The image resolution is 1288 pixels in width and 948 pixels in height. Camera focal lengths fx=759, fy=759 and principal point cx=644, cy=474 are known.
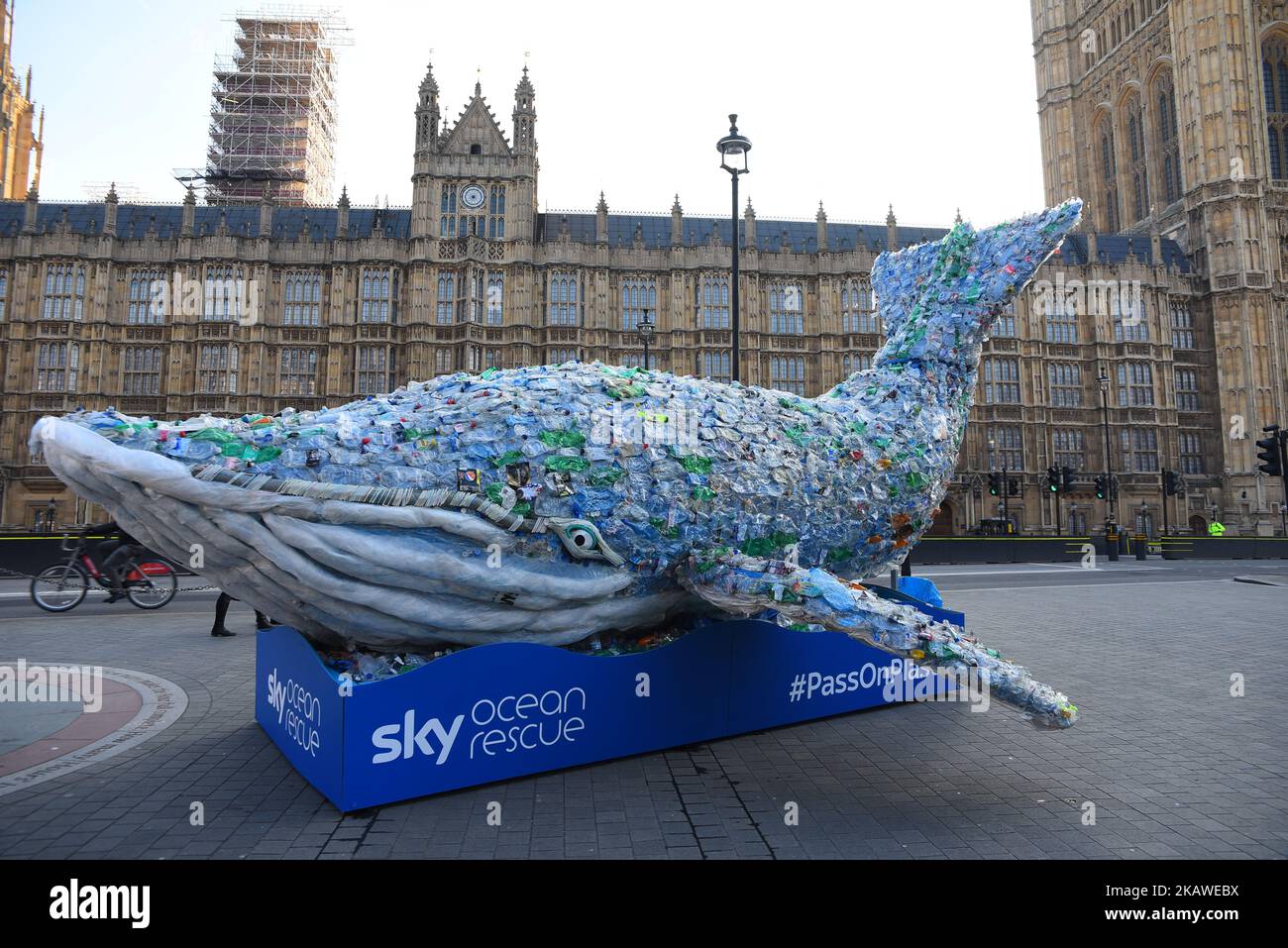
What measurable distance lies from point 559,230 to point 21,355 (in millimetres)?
26472

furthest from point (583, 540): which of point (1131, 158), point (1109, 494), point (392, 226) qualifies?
point (1131, 158)

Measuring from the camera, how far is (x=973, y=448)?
4075 cm

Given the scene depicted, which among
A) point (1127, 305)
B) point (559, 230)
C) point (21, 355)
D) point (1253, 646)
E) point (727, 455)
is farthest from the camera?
point (1127, 305)

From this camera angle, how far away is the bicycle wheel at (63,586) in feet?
40.2

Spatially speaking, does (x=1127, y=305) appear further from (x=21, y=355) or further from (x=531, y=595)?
(x=21, y=355)

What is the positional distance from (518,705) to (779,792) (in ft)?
5.46

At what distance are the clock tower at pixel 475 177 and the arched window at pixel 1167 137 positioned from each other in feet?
128

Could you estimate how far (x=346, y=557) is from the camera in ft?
13.3

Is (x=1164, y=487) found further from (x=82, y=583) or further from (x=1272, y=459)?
(x=82, y=583)

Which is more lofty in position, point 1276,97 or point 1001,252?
point 1276,97
